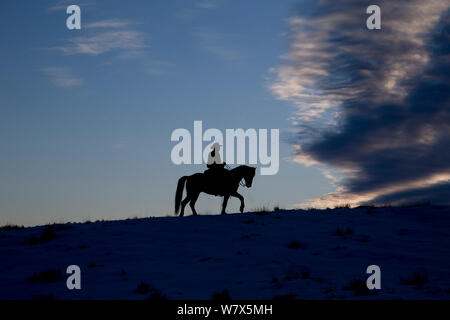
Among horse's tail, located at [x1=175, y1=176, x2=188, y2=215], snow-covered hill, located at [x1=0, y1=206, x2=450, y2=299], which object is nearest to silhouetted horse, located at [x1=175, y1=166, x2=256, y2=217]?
horse's tail, located at [x1=175, y1=176, x2=188, y2=215]

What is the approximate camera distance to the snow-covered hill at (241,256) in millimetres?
11992

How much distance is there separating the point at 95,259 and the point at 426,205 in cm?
1538

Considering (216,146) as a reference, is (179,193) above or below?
below

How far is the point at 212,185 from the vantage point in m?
24.3

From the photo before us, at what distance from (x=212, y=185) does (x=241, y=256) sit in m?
9.43

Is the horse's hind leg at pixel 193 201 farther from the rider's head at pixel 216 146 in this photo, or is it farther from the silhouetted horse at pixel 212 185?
the rider's head at pixel 216 146

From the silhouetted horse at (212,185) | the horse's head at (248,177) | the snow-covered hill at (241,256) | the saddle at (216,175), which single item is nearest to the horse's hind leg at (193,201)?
the silhouetted horse at (212,185)

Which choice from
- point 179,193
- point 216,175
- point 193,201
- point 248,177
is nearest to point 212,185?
point 216,175

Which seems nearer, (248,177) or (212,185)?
(212,185)

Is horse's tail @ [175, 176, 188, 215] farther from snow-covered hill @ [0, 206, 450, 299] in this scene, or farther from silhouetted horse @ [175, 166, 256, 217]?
snow-covered hill @ [0, 206, 450, 299]

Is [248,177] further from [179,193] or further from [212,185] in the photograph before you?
[179,193]

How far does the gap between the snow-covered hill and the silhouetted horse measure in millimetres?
2797
